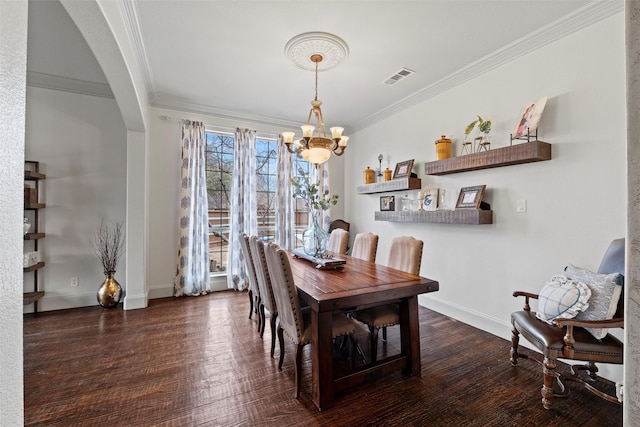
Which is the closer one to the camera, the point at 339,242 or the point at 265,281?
the point at 265,281

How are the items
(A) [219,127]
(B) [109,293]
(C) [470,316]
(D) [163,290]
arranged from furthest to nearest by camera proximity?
(A) [219,127], (D) [163,290], (B) [109,293], (C) [470,316]

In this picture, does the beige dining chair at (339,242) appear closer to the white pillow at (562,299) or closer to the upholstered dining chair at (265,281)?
the upholstered dining chair at (265,281)

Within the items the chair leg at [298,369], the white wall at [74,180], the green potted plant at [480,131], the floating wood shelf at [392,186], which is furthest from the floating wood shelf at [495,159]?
the white wall at [74,180]

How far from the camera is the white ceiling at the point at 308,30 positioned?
2.33 m

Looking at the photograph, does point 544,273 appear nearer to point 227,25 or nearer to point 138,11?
point 227,25

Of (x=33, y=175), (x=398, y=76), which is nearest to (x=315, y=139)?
(x=398, y=76)

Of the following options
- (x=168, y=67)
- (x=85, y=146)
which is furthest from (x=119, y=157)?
(x=168, y=67)

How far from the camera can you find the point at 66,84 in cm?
361

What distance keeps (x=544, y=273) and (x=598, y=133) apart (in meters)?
1.26

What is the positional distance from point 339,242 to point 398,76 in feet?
7.24

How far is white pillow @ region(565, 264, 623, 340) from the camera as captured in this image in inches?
73.2

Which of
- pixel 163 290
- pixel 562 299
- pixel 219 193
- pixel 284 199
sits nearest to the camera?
pixel 562 299

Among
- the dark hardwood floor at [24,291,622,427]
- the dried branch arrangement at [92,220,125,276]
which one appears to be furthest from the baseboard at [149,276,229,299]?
the dark hardwood floor at [24,291,622,427]

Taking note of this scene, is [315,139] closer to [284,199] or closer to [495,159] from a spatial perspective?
[495,159]
